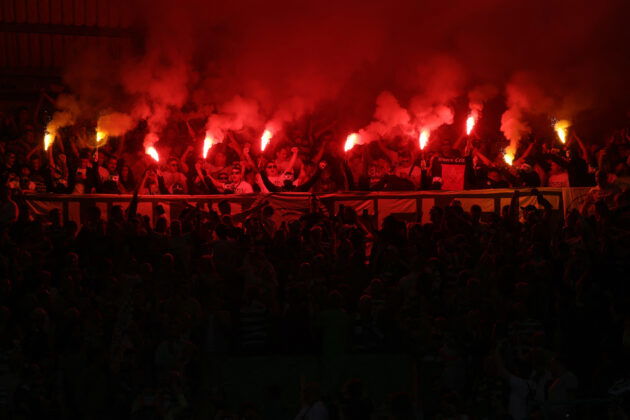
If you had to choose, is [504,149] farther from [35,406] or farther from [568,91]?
[35,406]

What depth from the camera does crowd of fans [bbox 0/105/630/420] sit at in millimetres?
10102

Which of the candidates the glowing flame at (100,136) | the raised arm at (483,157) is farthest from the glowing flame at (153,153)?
the raised arm at (483,157)

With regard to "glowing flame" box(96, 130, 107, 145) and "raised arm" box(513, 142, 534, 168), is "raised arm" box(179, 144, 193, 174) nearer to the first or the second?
"glowing flame" box(96, 130, 107, 145)

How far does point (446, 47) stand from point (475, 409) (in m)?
10.8

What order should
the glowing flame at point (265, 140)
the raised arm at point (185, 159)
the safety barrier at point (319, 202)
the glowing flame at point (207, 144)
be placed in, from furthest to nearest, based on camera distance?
1. the glowing flame at point (265, 140)
2. the glowing flame at point (207, 144)
3. the raised arm at point (185, 159)
4. the safety barrier at point (319, 202)

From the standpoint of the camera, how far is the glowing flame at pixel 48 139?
57.3 feet

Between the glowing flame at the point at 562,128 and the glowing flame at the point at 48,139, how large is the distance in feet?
28.8

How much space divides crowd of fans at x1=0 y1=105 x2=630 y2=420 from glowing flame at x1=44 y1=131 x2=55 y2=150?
13.9 ft

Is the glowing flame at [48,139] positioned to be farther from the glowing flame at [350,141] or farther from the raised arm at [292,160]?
the glowing flame at [350,141]

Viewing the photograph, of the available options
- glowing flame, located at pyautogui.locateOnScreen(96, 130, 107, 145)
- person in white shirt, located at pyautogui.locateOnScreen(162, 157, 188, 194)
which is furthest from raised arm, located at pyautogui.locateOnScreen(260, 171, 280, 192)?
glowing flame, located at pyautogui.locateOnScreen(96, 130, 107, 145)

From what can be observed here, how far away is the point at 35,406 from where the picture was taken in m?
10.2

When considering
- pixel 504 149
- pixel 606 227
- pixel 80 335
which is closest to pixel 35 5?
pixel 504 149

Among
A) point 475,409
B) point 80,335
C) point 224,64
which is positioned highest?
point 224,64

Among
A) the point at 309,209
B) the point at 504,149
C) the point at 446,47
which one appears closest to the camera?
the point at 309,209
